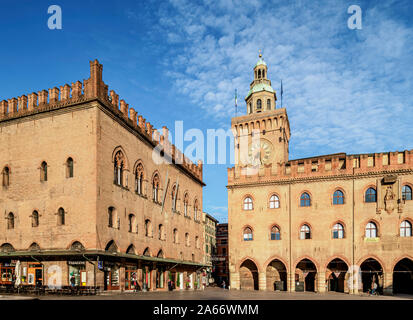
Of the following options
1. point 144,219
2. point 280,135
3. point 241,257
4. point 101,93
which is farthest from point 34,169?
point 280,135

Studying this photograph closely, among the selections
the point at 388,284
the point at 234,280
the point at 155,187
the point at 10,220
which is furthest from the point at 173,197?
the point at 388,284

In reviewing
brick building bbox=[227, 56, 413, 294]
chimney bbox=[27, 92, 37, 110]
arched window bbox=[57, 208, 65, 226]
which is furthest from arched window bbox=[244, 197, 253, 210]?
chimney bbox=[27, 92, 37, 110]

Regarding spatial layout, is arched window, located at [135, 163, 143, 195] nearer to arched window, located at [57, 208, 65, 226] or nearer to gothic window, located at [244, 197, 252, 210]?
arched window, located at [57, 208, 65, 226]

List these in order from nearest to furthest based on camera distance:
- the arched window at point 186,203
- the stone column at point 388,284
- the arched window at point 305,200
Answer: the stone column at point 388,284
the arched window at point 305,200
the arched window at point 186,203

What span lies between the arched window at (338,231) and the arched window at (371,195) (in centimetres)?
355

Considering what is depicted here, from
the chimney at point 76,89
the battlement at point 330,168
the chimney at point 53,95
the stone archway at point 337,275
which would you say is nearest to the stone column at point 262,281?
the stone archway at point 337,275

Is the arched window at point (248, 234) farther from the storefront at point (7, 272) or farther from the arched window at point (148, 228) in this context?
the storefront at point (7, 272)

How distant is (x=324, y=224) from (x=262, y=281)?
27.7 feet

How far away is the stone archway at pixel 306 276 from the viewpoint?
38.3m

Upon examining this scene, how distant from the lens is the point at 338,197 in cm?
3809

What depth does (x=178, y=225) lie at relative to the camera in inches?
1518

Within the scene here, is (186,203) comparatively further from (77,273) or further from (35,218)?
(77,273)

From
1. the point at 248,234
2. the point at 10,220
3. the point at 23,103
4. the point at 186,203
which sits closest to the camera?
the point at 10,220

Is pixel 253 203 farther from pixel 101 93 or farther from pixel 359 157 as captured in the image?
pixel 101 93
